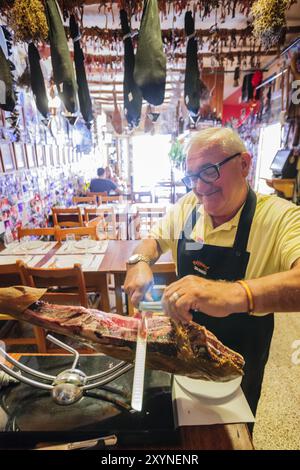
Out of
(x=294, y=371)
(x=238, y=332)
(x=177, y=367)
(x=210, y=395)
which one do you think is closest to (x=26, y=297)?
(x=177, y=367)

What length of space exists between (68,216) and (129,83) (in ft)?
7.05

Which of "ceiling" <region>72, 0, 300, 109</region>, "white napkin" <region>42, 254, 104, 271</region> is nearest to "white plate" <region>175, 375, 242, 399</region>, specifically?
"white napkin" <region>42, 254, 104, 271</region>

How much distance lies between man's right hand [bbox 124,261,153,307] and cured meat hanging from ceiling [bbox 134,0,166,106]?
1116 millimetres

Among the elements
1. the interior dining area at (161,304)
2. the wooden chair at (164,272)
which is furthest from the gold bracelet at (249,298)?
the wooden chair at (164,272)

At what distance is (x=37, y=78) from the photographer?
1.99m

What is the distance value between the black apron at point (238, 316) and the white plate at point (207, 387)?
244mm

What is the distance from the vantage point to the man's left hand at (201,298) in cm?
64

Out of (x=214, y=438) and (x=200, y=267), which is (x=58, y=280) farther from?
(x=214, y=438)

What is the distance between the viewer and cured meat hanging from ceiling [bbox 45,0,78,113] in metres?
1.54

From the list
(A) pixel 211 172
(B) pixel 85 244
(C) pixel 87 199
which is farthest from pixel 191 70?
(C) pixel 87 199

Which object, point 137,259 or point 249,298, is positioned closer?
point 249,298

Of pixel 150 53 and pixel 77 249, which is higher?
pixel 150 53

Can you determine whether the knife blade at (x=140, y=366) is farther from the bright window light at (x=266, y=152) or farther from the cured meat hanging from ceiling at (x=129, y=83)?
the bright window light at (x=266, y=152)

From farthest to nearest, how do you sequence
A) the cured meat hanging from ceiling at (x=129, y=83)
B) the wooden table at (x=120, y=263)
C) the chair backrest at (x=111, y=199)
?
the chair backrest at (x=111, y=199), the wooden table at (x=120, y=263), the cured meat hanging from ceiling at (x=129, y=83)
